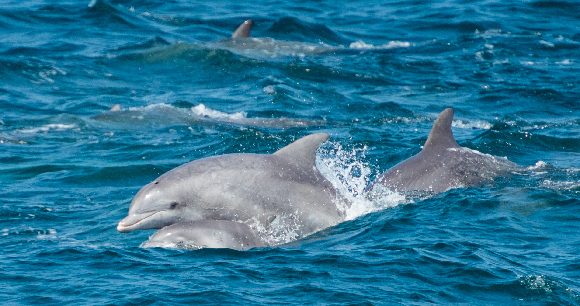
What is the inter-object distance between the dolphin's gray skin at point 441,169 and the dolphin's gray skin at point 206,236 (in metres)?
2.98

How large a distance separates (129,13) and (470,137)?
1900 centimetres

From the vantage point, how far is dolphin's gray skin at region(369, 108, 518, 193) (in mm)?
11117

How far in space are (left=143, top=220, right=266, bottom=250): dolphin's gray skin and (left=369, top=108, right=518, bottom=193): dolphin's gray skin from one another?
298 centimetres

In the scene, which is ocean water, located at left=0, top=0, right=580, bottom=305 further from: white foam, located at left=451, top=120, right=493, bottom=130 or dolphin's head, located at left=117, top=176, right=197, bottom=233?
dolphin's head, located at left=117, top=176, right=197, bottom=233

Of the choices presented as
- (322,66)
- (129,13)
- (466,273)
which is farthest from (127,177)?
(129,13)

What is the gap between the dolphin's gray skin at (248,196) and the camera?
8773mm

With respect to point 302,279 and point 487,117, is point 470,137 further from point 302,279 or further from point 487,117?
point 302,279

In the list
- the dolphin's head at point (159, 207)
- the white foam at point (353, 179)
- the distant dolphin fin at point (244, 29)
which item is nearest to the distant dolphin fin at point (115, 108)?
the white foam at point (353, 179)

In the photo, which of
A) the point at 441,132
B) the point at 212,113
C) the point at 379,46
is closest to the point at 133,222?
the point at 441,132

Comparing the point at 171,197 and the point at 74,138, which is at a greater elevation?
the point at 171,197

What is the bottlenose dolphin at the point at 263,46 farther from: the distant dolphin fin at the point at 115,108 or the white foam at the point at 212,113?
the distant dolphin fin at the point at 115,108

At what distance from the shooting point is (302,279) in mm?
7742

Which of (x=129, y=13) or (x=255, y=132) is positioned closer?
(x=255, y=132)

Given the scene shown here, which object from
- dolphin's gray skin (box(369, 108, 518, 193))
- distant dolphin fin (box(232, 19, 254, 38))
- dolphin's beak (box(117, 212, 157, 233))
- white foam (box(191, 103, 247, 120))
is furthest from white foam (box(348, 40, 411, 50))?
dolphin's beak (box(117, 212, 157, 233))
